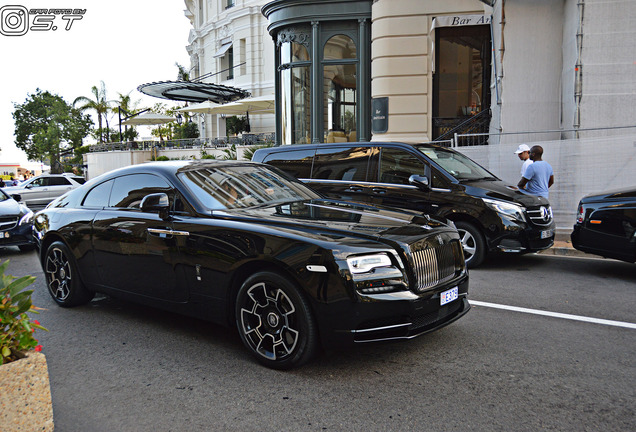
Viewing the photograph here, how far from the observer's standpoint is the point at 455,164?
28.6 feet

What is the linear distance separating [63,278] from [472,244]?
17.8ft

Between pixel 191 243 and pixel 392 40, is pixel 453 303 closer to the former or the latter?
pixel 191 243

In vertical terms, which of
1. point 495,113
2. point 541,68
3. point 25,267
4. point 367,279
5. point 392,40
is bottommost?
point 25,267

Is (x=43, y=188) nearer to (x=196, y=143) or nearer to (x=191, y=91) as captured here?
(x=196, y=143)

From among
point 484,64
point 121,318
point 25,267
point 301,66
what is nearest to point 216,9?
point 301,66

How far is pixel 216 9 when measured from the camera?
44.1 m

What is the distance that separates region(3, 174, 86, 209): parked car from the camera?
20.3 meters

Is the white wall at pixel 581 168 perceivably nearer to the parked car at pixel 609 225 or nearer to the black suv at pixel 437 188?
the black suv at pixel 437 188

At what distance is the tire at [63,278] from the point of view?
5.91 metres

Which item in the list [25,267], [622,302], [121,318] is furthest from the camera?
[25,267]

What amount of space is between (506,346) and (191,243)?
2765 millimetres

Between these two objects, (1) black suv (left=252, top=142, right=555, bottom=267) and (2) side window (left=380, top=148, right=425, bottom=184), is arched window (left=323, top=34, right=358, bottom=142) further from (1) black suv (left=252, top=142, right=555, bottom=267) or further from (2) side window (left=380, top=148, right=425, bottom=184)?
(2) side window (left=380, top=148, right=425, bottom=184)

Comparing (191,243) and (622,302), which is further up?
(191,243)

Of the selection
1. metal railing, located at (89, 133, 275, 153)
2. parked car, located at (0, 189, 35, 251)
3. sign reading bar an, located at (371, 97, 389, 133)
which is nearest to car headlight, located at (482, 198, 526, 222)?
parked car, located at (0, 189, 35, 251)
